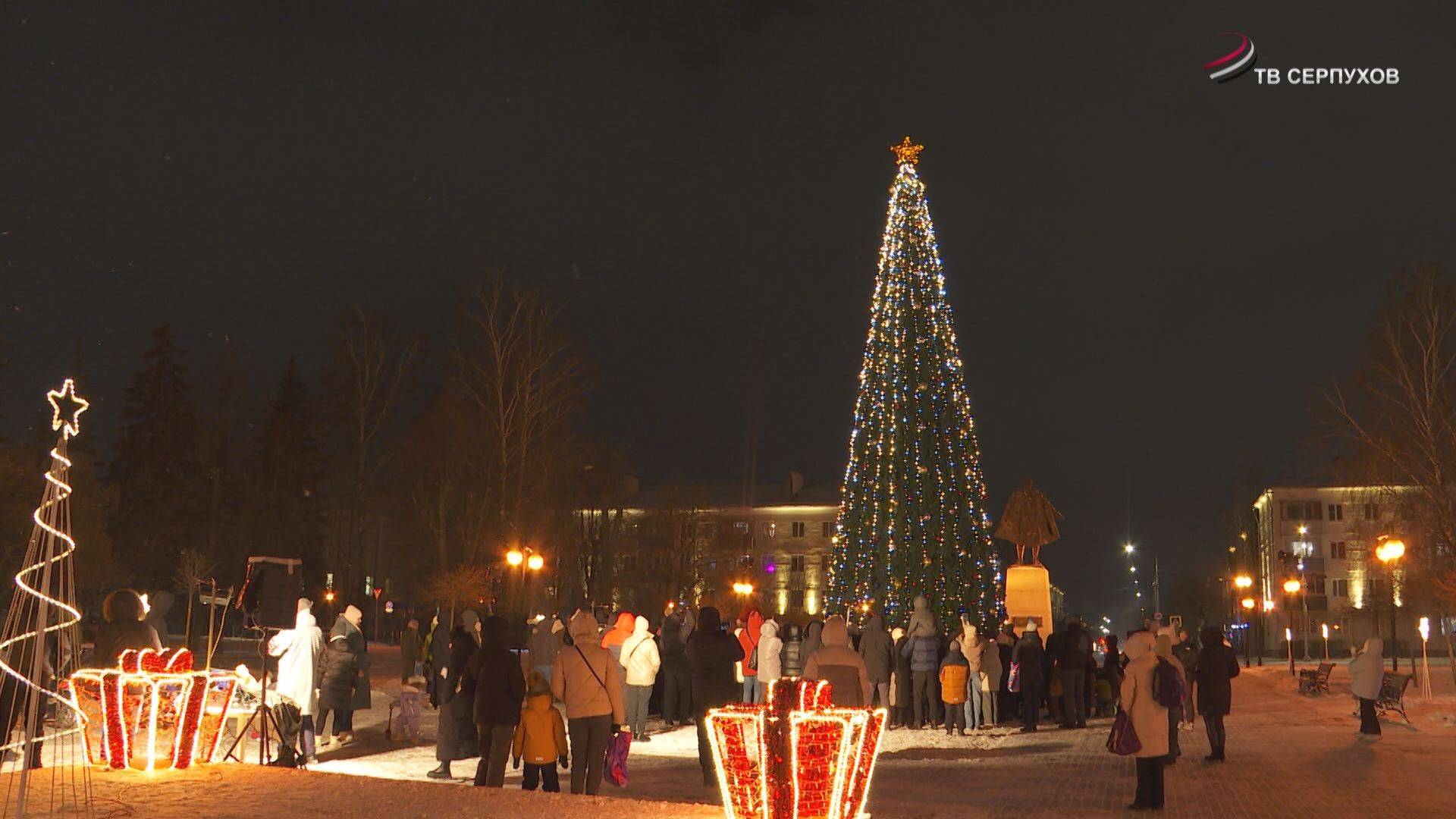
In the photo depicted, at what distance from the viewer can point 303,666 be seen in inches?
583

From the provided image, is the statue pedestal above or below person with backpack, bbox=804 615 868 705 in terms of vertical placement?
above

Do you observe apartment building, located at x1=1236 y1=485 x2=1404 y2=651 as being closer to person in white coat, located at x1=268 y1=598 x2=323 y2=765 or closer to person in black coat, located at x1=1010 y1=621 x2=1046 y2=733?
person in black coat, located at x1=1010 y1=621 x2=1046 y2=733

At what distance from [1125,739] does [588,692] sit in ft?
14.7

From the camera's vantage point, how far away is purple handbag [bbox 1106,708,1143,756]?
38.3 ft

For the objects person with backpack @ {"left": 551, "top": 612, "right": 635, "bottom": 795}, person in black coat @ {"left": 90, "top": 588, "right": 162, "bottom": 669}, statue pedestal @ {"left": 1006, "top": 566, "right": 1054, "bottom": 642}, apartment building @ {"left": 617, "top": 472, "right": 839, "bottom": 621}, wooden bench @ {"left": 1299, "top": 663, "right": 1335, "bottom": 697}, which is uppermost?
apartment building @ {"left": 617, "top": 472, "right": 839, "bottom": 621}

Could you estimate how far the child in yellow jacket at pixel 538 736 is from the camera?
461 inches

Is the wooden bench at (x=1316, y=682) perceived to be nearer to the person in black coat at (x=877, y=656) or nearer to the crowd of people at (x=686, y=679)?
the crowd of people at (x=686, y=679)

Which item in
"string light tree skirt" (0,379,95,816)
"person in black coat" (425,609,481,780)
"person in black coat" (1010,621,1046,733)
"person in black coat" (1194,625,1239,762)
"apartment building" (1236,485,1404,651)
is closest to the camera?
"string light tree skirt" (0,379,95,816)

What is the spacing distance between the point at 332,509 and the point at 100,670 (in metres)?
51.8

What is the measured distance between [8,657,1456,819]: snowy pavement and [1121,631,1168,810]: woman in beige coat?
25 centimetres

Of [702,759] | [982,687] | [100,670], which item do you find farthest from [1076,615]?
[100,670]

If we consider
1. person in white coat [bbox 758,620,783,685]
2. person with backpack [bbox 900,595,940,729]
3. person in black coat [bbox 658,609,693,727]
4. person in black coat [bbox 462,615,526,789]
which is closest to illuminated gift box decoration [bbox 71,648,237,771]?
person in black coat [bbox 462,615,526,789]

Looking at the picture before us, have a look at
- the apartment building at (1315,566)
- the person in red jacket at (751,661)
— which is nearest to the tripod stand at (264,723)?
the person in red jacket at (751,661)

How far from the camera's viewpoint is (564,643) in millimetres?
12219
